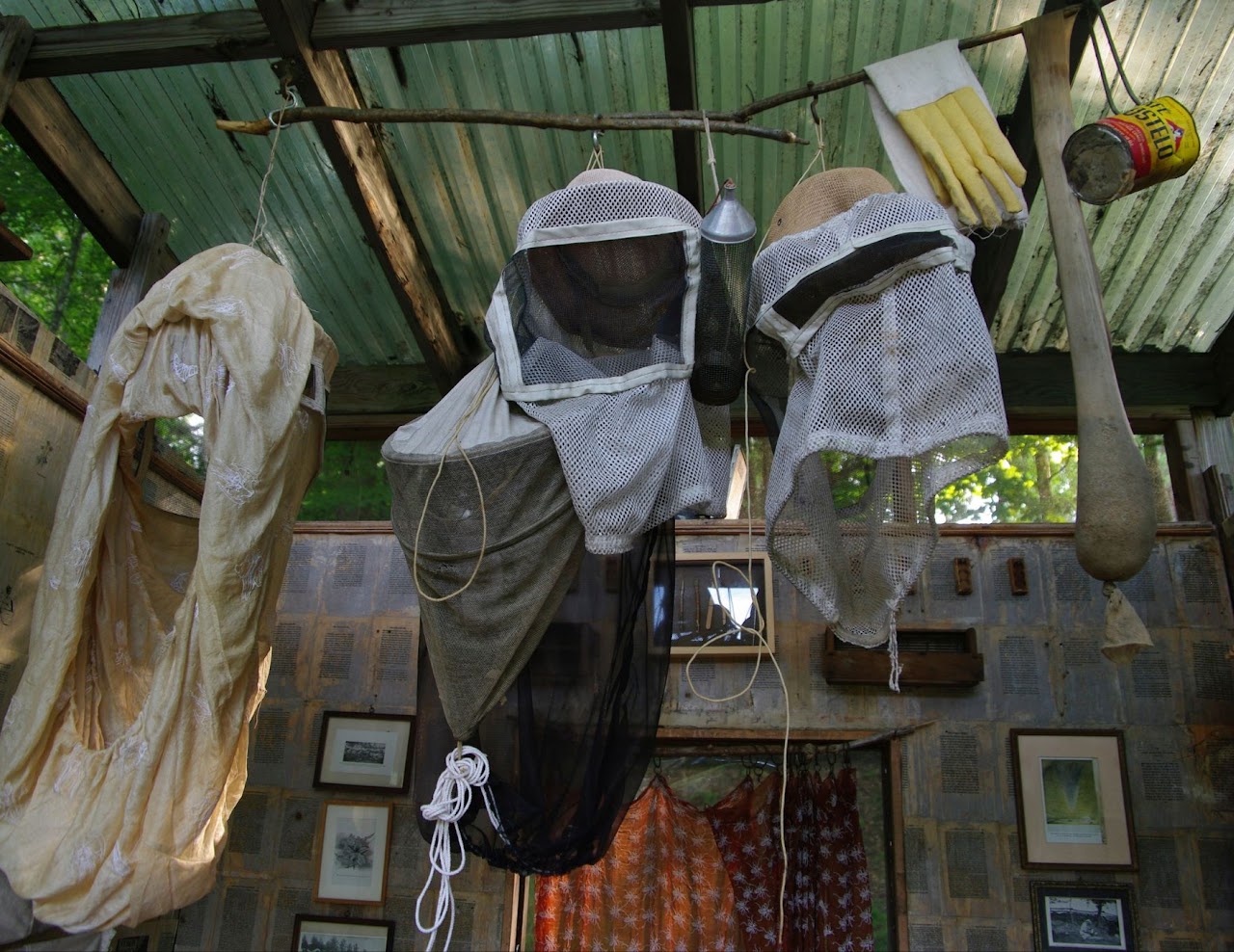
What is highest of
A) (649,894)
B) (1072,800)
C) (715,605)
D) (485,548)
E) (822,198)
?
(822,198)

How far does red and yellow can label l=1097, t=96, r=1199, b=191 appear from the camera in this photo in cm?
215

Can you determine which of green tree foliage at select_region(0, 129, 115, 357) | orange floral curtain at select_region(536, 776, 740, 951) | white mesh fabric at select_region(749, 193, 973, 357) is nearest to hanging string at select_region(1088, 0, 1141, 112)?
white mesh fabric at select_region(749, 193, 973, 357)

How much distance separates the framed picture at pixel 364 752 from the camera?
13.6 feet

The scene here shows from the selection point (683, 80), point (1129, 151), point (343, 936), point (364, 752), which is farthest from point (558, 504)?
point (343, 936)

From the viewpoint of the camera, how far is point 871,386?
6.43 feet

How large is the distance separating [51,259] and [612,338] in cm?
421

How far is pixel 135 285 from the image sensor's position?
4.00 m

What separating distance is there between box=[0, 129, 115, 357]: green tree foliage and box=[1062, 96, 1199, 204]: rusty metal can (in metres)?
4.43

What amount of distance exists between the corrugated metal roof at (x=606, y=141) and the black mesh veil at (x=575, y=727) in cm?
202

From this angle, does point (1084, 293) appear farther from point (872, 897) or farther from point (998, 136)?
point (872, 897)

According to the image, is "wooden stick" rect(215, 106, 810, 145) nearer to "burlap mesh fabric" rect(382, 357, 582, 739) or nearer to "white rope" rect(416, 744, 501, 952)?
"burlap mesh fabric" rect(382, 357, 582, 739)

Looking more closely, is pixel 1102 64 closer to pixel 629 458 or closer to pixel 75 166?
pixel 629 458

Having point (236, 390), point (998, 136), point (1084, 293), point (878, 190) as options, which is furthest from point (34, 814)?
point (998, 136)

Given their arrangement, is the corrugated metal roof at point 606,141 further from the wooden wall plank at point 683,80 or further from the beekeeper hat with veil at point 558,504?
the beekeeper hat with veil at point 558,504
